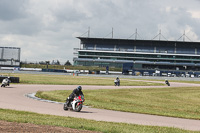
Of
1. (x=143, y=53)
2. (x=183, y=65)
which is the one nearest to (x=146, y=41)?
(x=143, y=53)

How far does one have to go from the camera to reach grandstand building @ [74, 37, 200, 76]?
6678 inches

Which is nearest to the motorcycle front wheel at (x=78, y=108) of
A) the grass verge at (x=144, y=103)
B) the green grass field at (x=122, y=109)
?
the grass verge at (x=144, y=103)

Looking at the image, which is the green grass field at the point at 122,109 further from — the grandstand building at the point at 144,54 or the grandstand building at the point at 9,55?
the grandstand building at the point at 144,54

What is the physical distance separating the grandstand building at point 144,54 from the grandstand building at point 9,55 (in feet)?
113

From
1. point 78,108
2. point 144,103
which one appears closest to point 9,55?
point 144,103

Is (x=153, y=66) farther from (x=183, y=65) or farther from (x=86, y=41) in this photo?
(x=86, y=41)

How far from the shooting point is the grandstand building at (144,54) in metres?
170

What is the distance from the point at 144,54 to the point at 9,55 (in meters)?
67.3

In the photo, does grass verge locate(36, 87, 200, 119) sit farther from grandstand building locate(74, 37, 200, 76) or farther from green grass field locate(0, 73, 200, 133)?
grandstand building locate(74, 37, 200, 76)

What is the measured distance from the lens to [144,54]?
170500mm

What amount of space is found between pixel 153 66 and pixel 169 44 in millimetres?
14127

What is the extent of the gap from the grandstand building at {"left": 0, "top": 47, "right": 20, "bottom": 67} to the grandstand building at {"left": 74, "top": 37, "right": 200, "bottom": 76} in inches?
1350

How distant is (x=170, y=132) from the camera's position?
12.2m

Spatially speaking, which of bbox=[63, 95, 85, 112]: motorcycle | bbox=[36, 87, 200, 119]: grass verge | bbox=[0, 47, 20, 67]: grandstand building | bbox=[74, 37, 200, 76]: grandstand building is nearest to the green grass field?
bbox=[36, 87, 200, 119]: grass verge
